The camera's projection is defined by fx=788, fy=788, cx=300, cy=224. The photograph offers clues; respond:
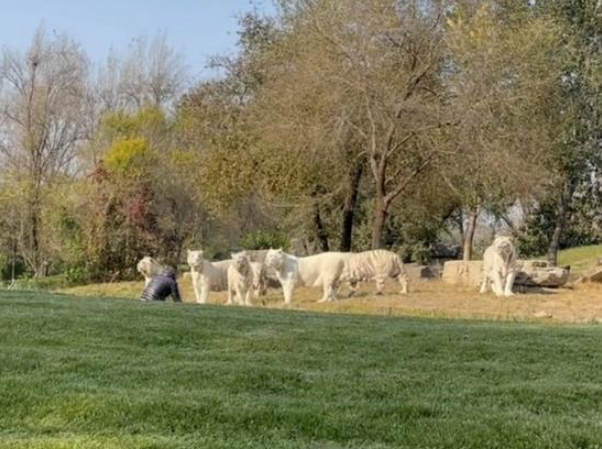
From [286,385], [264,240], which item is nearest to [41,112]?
[264,240]

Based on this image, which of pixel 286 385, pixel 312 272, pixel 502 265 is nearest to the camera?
pixel 286 385

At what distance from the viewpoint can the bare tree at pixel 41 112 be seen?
30656 millimetres

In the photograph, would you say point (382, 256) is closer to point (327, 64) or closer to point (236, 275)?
point (236, 275)

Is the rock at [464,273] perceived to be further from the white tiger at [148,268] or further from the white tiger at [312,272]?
the white tiger at [148,268]

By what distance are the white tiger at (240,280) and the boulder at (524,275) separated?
544cm

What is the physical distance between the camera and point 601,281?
651 inches

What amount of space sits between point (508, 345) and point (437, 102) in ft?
34.5

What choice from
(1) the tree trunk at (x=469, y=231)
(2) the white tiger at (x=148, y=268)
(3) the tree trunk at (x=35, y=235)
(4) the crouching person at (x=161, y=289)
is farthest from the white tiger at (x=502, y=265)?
(3) the tree trunk at (x=35, y=235)

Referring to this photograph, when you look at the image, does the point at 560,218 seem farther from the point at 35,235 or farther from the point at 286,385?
the point at 286,385

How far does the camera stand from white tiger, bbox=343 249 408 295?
15.0 m

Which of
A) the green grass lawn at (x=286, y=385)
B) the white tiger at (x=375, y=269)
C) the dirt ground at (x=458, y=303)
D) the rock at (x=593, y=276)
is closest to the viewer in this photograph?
the green grass lawn at (x=286, y=385)

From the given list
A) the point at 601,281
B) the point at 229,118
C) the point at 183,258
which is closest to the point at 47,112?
the point at 183,258

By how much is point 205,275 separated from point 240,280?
3.09 ft

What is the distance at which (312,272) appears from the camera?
14.6 meters
